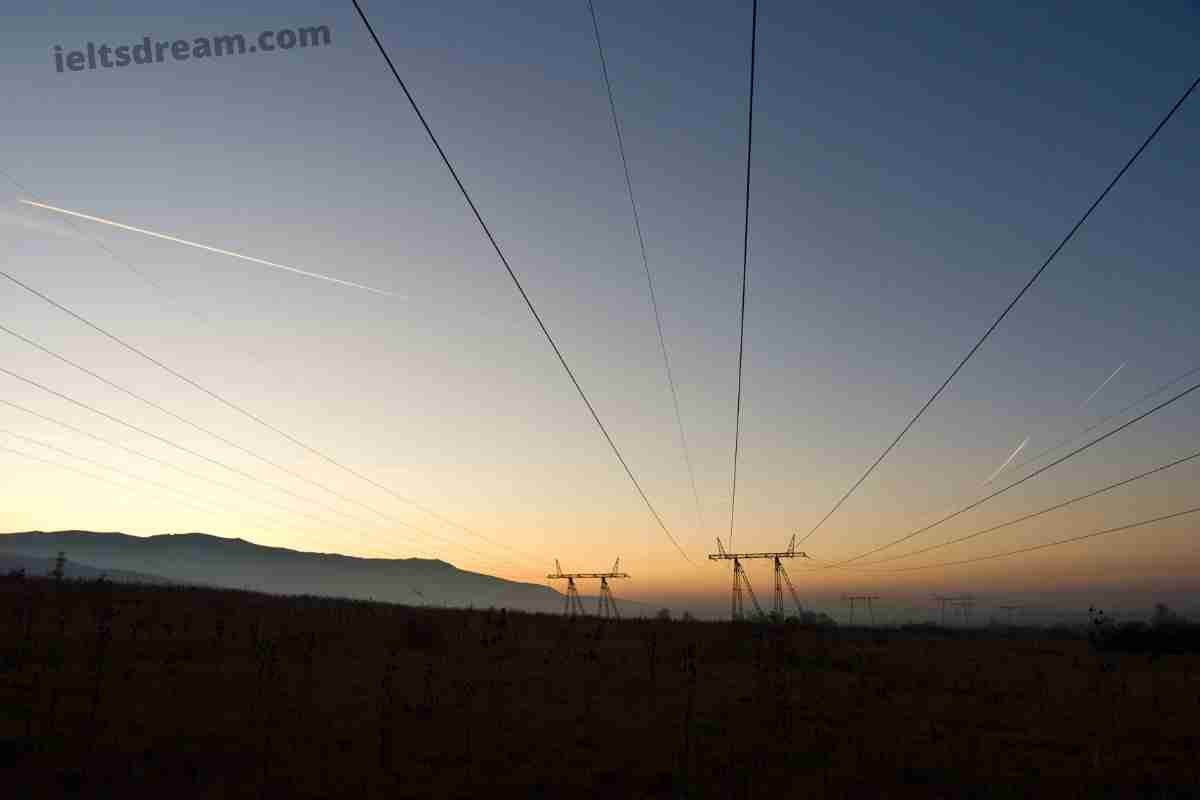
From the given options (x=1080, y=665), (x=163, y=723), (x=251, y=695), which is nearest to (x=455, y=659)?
(x=251, y=695)

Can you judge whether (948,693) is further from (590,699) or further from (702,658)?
(590,699)

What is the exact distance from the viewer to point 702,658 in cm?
3575

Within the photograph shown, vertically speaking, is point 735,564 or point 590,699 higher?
point 735,564

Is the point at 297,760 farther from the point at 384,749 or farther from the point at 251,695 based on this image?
the point at 251,695

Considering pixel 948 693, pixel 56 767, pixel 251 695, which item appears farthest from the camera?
pixel 948 693

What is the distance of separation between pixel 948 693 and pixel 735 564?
30378 millimetres

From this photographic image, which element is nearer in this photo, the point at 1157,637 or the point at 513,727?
the point at 513,727

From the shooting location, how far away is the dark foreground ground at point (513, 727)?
41.9 feet

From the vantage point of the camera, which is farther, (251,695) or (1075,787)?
(251,695)

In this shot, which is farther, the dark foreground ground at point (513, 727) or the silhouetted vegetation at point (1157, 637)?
the silhouetted vegetation at point (1157, 637)

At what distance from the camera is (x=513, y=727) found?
17.3 metres

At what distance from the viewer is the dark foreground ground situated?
1277 cm

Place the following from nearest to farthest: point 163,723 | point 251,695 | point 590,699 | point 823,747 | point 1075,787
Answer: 1. point 1075,787
2. point 163,723
3. point 823,747
4. point 251,695
5. point 590,699

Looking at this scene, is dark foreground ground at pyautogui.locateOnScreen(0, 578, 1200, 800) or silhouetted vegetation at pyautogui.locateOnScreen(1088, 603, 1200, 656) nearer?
dark foreground ground at pyautogui.locateOnScreen(0, 578, 1200, 800)
